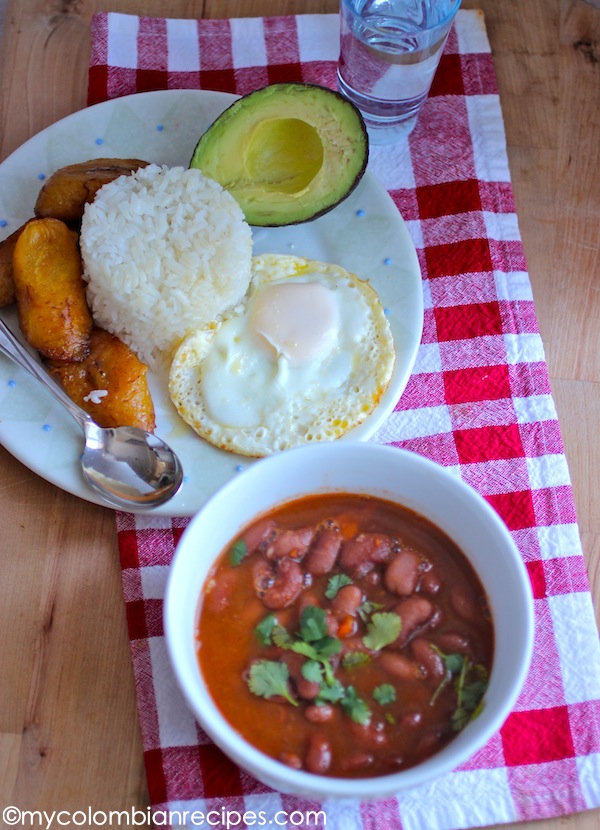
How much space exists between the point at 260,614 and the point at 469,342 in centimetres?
91

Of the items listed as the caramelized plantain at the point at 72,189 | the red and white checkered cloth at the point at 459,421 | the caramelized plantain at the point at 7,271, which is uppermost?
the caramelized plantain at the point at 72,189

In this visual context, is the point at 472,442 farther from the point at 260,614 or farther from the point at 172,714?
the point at 172,714

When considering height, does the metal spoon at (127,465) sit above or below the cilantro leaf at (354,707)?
above

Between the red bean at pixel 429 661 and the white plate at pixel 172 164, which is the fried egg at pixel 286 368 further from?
the red bean at pixel 429 661

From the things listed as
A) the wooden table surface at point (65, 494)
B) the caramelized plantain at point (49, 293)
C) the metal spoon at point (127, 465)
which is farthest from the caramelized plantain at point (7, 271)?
the wooden table surface at point (65, 494)

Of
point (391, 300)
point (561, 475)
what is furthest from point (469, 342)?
A: point (561, 475)

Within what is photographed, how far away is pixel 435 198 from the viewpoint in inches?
88.5

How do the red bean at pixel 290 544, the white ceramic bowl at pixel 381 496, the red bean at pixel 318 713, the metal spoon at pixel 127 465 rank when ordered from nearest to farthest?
1. the white ceramic bowl at pixel 381 496
2. the red bean at pixel 318 713
3. the red bean at pixel 290 544
4. the metal spoon at pixel 127 465

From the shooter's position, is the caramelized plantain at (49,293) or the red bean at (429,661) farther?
the caramelized plantain at (49,293)

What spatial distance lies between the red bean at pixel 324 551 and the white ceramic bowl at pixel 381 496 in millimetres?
90

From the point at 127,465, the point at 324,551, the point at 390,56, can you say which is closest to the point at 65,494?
the point at 127,465

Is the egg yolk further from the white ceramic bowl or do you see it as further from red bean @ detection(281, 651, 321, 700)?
red bean @ detection(281, 651, 321, 700)

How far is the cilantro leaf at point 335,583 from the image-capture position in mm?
1573

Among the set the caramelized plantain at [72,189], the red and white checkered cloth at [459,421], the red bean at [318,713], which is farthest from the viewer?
the caramelized plantain at [72,189]
